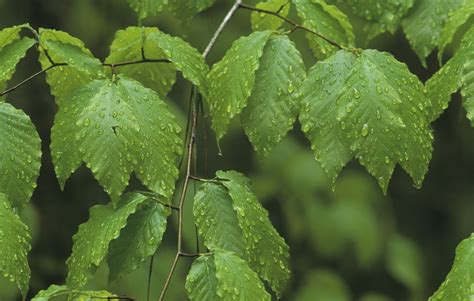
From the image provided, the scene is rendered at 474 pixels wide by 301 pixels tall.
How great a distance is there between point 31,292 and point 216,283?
2144mm

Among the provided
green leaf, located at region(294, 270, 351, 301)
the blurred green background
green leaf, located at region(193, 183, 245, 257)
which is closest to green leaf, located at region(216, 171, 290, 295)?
green leaf, located at region(193, 183, 245, 257)

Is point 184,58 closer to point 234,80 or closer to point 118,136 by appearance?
point 234,80

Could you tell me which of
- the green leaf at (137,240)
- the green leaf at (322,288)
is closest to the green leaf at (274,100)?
the green leaf at (137,240)

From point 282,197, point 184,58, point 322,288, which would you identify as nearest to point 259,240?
point 184,58

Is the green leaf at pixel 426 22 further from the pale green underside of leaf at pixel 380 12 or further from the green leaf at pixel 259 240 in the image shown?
the green leaf at pixel 259 240

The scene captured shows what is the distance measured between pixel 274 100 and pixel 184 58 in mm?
154

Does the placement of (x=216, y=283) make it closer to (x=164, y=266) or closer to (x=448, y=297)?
(x=448, y=297)

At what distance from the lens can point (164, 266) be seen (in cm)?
292

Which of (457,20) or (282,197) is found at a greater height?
(457,20)

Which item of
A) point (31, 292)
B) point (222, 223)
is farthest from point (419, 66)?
point (222, 223)

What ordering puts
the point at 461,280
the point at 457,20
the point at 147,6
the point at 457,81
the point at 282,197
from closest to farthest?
1. the point at 461,280
2. the point at 457,81
3. the point at 457,20
4. the point at 147,6
5. the point at 282,197

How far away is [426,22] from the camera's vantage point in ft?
5.15

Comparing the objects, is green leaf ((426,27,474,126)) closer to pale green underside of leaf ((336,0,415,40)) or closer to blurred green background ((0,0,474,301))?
pale green underside of leaf ((336,0,415,40))

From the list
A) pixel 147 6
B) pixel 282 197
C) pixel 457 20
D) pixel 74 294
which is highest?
pixel 457 20
